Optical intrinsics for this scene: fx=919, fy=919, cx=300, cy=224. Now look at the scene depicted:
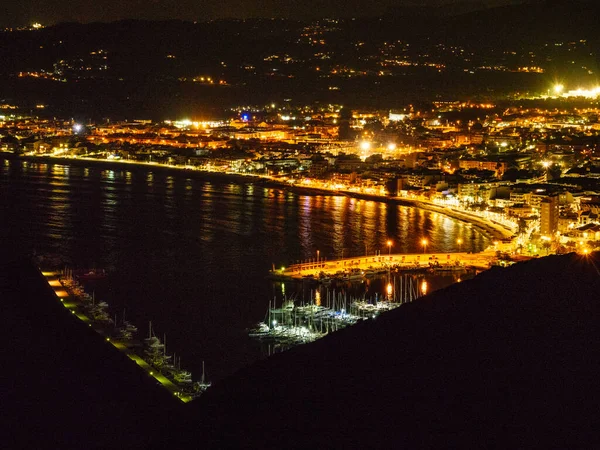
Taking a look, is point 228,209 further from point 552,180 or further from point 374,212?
point 552,180

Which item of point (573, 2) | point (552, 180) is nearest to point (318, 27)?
point (573, 2)

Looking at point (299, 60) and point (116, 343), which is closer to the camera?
point (116, 343)

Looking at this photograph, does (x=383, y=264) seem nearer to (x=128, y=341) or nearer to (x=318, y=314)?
(x=318, y=314)

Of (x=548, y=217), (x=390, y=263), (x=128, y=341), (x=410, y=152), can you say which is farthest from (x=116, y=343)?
(x=410, y=152)

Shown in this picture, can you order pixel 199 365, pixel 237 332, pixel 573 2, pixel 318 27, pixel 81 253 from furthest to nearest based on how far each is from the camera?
1. pixel 318 27
2. pixel 573 2
3. pixel 81 253
4. pixel 237 332
5. pixel 199 365

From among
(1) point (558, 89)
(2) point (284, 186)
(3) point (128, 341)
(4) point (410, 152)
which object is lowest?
(3) point (128, 341)

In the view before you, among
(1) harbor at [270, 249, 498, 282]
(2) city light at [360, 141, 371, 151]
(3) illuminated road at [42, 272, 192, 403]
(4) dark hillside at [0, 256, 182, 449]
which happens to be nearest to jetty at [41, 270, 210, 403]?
(3) illuminated road at [42, 272, 192, 403]

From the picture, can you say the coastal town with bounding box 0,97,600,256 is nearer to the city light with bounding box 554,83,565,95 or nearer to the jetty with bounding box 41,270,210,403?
the city light with bounding box 554,83,565,95
